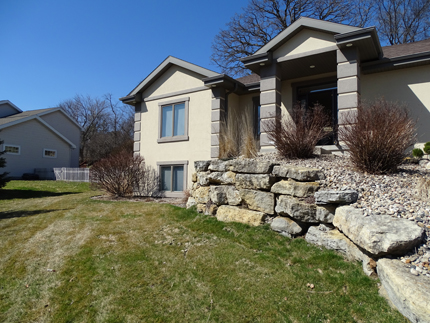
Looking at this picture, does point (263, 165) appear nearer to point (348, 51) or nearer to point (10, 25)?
point (348, 51)

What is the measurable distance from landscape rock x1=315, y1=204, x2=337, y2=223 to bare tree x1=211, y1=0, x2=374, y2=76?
1623 centimetres

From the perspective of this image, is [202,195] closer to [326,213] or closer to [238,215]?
[238,215]

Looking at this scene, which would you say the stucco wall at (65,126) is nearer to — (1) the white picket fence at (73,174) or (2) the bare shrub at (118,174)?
(1) the white picket fence at (73,174)

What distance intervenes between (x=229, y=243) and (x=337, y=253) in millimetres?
1533

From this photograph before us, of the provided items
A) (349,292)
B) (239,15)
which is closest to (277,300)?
(349,292)

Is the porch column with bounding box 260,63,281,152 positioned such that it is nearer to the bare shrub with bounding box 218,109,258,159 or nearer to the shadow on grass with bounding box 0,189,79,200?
the bare shrub with bounding box 218,109,258,159

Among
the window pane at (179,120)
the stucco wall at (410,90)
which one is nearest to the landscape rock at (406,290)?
the stucco wall at (410,90)

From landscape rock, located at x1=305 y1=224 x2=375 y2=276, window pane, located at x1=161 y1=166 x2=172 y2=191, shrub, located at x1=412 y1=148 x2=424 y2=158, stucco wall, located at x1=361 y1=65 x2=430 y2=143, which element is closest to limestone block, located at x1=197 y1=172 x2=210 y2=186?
landscape rock, located at x1=305 y1=224 x2=375 y2=276

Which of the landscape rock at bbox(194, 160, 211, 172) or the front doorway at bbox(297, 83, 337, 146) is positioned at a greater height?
the front doorway at bbox(297, 83, 337, 146)

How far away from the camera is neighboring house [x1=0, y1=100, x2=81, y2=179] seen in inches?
735

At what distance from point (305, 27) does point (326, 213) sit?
5.75 metres

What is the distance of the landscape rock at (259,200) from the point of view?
16.2 feet

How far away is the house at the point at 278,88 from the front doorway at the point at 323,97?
3 cm

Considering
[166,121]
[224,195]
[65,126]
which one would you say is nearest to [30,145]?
[65,126]
